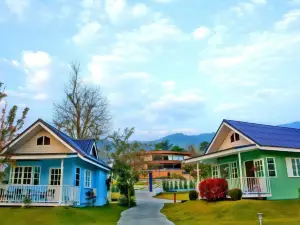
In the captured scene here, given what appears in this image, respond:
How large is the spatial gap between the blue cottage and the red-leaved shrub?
7.28 meters

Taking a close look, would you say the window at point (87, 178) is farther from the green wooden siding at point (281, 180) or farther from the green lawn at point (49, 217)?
the green wooden siding at point (281, 180)

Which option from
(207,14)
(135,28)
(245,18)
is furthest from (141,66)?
(245,18)

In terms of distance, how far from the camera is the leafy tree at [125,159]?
925 inches

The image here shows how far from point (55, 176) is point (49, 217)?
14.5ft

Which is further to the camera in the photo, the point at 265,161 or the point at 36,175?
the point at 36,175

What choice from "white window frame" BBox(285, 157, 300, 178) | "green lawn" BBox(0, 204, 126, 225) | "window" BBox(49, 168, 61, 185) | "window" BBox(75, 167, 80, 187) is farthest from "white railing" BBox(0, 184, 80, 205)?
"white window frame" BBox(285, 157, 300, 178)

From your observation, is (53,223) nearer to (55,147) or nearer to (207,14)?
(55,147)

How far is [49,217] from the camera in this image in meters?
13.9

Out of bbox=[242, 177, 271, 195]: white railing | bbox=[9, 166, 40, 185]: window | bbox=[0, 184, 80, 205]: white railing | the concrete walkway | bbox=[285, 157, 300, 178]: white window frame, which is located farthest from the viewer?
bbox=[285, 157, 300, 178]: white window frame

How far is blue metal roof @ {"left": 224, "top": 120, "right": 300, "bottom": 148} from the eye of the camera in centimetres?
1800

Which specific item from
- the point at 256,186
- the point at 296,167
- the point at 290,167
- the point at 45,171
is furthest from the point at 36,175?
the point at 296,167

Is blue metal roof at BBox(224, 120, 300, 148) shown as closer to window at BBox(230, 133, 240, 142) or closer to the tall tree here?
window at BBox(230, 133, 240, 142)

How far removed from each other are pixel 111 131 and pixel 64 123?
5241 mm

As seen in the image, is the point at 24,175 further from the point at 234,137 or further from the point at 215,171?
the point at 215,171
